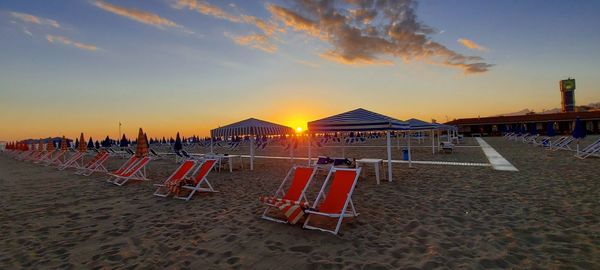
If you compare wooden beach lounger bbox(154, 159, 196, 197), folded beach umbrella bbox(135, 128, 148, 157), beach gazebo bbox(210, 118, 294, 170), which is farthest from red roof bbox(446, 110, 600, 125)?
folded beach umbrella bbox(135, 128, 148, 157)

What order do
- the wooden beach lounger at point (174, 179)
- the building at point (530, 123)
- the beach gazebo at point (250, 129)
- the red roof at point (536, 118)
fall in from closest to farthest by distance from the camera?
the wooden beach lounger at point (174, 179), the beach gazebo at point (250, 129), the red roof at point (536, 118), the building at point (530, 123)

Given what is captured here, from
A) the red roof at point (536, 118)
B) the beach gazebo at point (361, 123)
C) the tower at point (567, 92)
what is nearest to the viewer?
the beach gazebo at point (361, 123)

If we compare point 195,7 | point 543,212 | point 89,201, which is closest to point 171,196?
point 89,201

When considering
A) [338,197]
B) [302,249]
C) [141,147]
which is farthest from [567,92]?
[302,249]

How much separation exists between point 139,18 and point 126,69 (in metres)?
5.53

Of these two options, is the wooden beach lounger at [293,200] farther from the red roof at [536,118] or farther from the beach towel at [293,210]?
the red roof at [536,118]

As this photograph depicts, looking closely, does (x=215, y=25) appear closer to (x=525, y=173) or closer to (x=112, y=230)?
(x=112, y=230)

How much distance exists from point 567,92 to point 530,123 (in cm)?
14314

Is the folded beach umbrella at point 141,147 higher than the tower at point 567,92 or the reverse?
the reverse

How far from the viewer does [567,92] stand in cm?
14838

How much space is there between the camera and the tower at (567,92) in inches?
5634

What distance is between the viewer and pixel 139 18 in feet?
40.4

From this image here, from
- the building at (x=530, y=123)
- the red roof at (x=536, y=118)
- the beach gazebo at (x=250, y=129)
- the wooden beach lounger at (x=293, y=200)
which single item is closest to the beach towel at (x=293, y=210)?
the wooden beach lounger at (x=293, y=200)

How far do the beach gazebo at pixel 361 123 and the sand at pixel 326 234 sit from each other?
5.54ft
